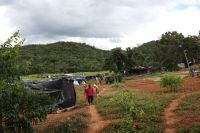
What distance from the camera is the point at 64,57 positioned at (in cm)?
10881

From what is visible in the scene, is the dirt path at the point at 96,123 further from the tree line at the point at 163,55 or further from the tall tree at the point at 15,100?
the tree line at the point at 163,55

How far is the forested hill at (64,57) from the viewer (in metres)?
95.1

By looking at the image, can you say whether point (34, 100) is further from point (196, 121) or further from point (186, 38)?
point (186, 38)

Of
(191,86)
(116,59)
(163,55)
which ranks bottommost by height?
(191,86)

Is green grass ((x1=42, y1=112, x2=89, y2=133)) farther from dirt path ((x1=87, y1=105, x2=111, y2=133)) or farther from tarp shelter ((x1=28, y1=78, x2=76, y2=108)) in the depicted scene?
tarp shelter ((x1=28, y1=78, x2=76, y2=108))

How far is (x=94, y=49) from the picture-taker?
439 feet

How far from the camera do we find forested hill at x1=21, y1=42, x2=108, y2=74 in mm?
95138

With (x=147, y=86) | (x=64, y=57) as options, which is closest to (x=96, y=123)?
(x=147, y=86)

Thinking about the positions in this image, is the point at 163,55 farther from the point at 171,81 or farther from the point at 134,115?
the point at 134,115

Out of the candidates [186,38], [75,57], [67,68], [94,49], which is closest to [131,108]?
[186,38]

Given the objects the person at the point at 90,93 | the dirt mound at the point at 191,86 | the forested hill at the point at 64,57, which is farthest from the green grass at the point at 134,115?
the forested hill at the point at 64,57

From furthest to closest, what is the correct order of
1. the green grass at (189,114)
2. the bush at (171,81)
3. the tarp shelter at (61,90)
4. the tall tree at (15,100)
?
the bush at (171,81) < the tarp shelter at (61,90) < the green grass at (189,114) < the tall tree at (15,100)

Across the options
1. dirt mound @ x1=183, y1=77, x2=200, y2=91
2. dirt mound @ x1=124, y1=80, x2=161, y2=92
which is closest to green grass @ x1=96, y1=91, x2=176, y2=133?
dirt mound @ x1=183, y1=77, x2=200, y2=91

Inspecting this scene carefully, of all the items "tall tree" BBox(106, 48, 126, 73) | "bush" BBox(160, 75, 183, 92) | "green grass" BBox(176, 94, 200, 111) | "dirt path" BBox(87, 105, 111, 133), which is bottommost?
"dirt path" BBox(87, 105, 111, 133)
